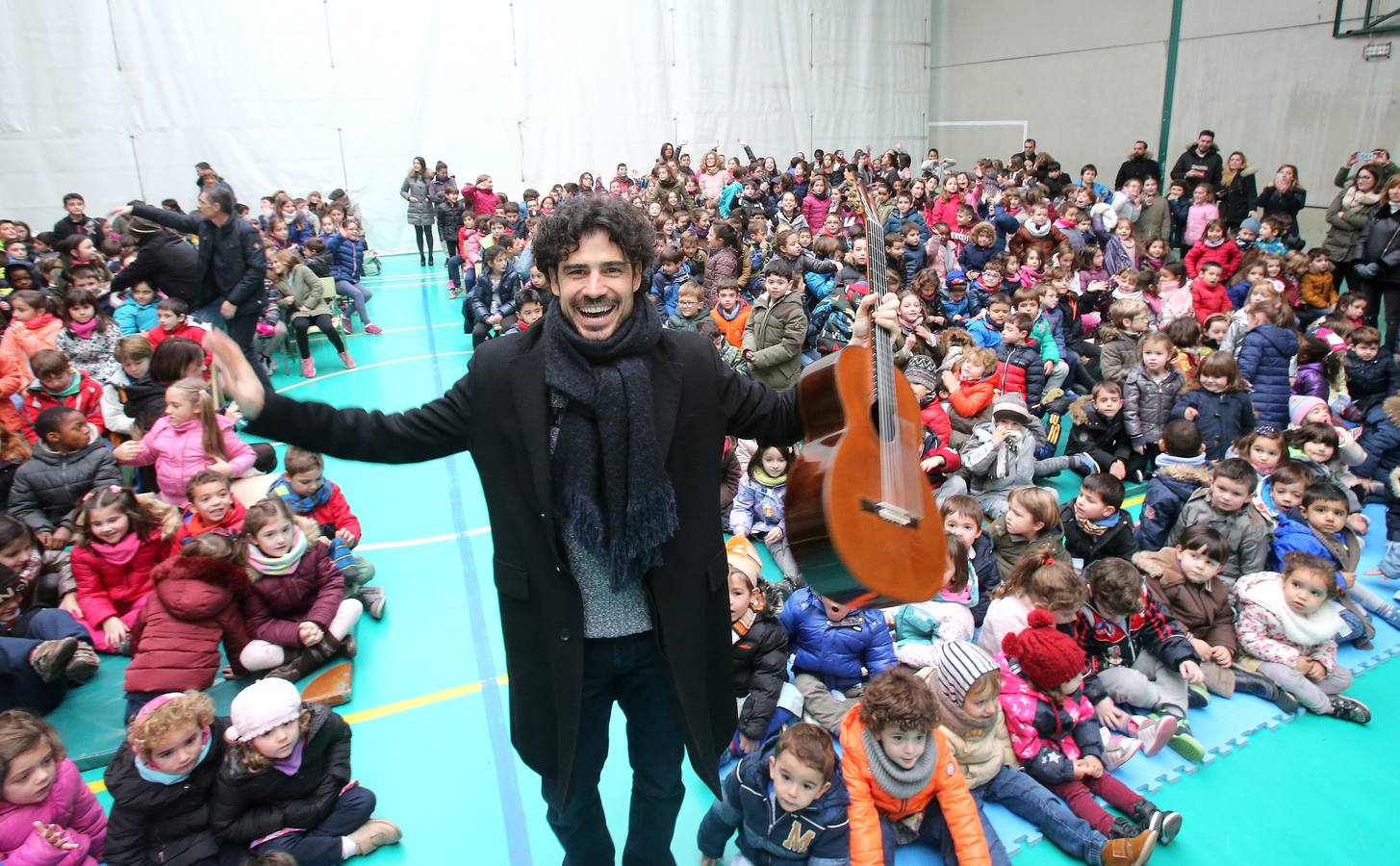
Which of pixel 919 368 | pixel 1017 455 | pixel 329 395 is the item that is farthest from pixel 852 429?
pixel 329 395

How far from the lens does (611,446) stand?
1.84 m

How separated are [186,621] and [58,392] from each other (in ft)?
9.56

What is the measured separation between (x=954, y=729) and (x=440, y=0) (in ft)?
58.7

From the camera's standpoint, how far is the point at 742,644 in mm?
3615

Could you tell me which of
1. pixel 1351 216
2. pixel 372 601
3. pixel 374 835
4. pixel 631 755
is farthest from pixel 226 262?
pixel 1351 216

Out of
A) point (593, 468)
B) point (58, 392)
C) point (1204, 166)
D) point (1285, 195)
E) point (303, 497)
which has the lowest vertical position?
point (303, 497)

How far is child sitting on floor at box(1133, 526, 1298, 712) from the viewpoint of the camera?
400 cm

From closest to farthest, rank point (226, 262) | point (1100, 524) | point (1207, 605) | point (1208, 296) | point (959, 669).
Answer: point (959, 669)
point (1207, 605)
point (1100, 524)
point (226, 262)
point (1208, 296)

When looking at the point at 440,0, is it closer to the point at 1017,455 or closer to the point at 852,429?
the point at 1017,455

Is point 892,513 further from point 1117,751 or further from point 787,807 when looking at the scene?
point 1117,751

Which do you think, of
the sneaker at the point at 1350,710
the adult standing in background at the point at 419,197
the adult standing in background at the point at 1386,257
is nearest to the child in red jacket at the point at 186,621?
the sneaker at the point at 1350,710

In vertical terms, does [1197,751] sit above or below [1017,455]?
below

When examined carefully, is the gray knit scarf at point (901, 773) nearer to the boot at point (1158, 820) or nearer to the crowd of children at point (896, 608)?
the crowd of children at point (896, 608)

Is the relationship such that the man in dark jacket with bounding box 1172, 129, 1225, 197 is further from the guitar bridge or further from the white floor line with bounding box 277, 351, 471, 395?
the guitar bridge
